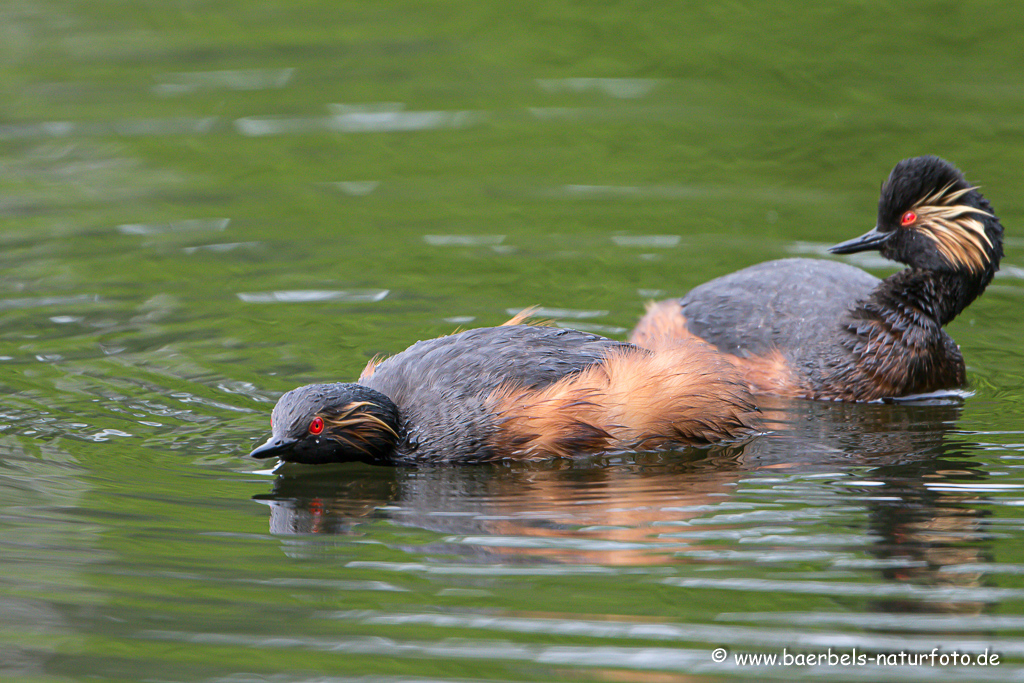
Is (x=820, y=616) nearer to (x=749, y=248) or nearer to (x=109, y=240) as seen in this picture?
(x=749, y=248)

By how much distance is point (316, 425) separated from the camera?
6.88m

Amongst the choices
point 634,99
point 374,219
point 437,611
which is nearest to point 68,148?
point 374,219

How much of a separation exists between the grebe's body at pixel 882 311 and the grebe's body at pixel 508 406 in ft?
3.71

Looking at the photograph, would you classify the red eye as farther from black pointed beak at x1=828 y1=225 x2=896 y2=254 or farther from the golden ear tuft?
the golden ear tuft

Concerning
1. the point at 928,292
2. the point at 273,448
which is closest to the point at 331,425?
the point at 273,448

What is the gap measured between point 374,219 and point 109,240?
82.2 inches

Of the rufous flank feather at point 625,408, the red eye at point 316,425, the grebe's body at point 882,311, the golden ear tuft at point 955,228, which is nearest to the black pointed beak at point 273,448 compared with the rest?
the red eye at point 316,425

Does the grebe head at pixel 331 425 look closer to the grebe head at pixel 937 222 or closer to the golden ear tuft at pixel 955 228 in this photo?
the grebe head at pixel 937 222

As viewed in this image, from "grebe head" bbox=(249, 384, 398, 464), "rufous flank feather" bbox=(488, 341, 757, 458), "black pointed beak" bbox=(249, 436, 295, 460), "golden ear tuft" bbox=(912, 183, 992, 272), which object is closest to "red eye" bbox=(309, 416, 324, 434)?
"grebe head" bbox=(249, 384, 398, 464)

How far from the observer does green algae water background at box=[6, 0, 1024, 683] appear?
202 inches

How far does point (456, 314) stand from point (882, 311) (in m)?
2.77

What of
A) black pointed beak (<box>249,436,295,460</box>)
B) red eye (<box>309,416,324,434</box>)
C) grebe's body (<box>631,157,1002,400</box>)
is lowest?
black pointed beak (<box>249,436,295,460</box>)

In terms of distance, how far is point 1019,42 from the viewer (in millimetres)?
14023

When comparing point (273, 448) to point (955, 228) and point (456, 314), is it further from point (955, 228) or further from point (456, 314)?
point (955, 228)
